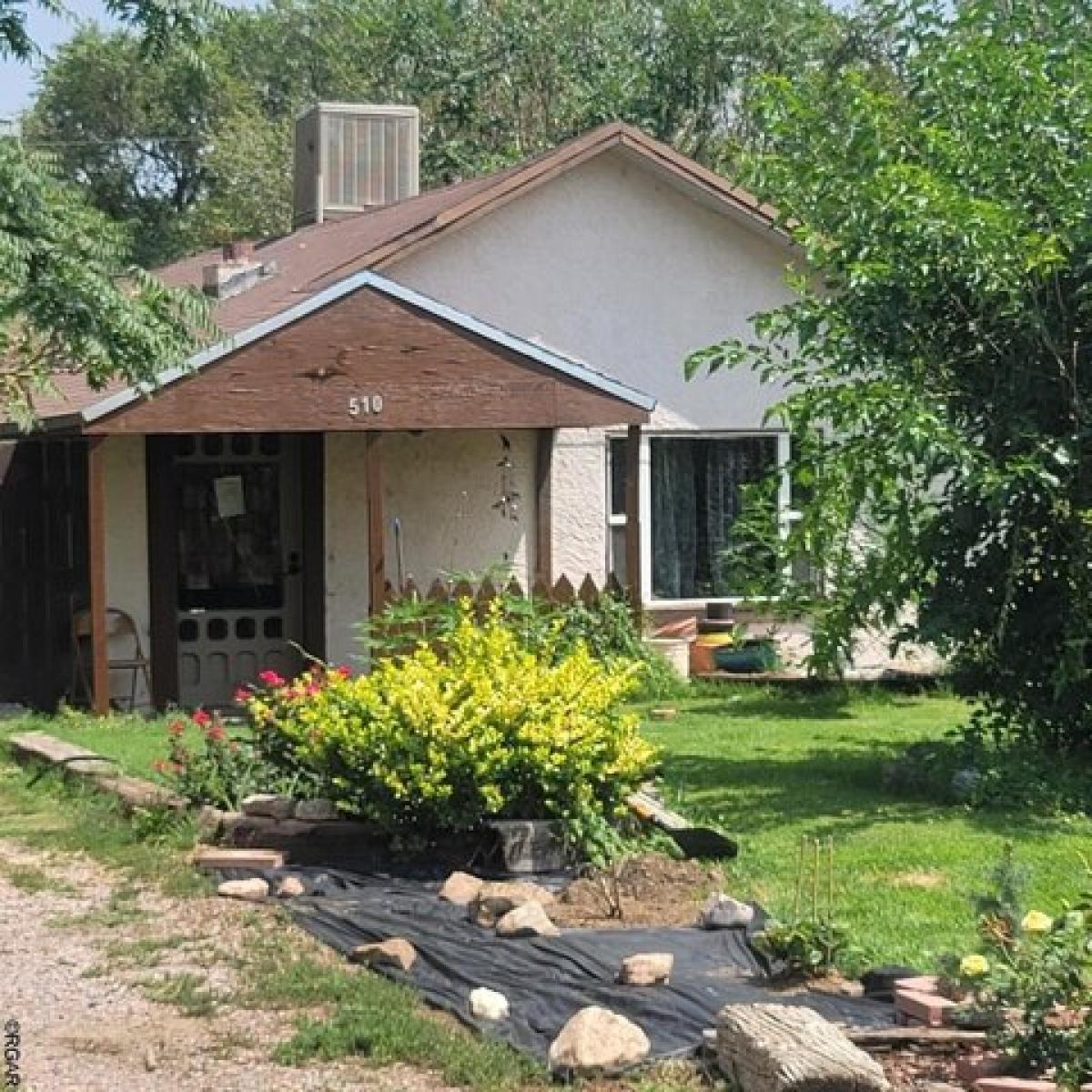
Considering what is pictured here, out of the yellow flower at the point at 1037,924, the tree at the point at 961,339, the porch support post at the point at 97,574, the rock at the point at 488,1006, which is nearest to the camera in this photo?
the yellow flower at the point at 1037,924

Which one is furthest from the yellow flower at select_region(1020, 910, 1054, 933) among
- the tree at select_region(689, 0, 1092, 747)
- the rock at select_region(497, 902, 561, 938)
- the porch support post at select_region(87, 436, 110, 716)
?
the porch support post at select_region(87, 436, 110, 716)

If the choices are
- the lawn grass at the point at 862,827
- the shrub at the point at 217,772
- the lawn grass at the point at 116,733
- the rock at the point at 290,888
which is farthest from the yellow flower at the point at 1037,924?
the lawn grass at the point at 116,733

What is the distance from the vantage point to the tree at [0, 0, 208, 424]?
6762 mm

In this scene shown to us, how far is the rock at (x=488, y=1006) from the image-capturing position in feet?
24.5

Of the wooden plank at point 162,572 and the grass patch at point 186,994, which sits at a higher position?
the wooden plank at point 162,572

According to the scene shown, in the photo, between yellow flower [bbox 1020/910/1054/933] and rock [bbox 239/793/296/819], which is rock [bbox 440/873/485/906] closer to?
rock [bbox 239/793/296/819]

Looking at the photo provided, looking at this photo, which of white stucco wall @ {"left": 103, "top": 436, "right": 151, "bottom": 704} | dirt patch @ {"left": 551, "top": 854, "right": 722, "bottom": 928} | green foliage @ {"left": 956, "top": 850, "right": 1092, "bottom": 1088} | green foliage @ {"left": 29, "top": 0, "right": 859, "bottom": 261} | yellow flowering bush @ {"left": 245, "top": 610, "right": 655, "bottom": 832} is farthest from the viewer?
green foliage @ {"left": 29, "top": 0, "right": 859, "bottom": 261}

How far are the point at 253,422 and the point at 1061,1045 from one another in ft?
36.6

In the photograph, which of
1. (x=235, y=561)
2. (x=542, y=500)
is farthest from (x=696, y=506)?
(x=235, y=561)

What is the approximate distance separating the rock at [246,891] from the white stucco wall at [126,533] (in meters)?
8.31

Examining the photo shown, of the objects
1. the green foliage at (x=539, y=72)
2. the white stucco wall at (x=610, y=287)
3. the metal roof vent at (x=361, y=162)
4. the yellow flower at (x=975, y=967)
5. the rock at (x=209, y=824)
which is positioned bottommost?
the rock at (x=209, y=824)

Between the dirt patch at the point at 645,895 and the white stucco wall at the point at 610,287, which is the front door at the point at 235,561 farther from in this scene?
the dirt patch at the point at 645,895

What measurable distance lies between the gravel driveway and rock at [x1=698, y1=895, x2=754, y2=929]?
5.58 feet

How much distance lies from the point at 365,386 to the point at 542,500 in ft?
9.41
